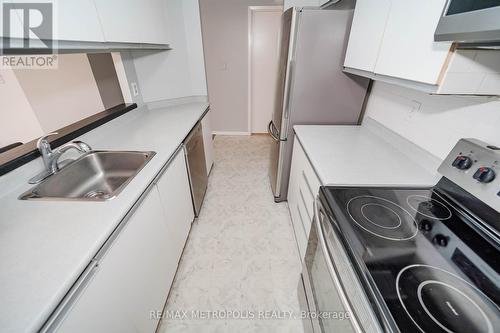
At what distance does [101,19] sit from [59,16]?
0.91 feet

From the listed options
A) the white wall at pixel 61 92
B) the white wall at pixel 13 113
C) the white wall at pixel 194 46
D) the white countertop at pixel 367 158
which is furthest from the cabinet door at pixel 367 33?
the white wall at pixel 13 113

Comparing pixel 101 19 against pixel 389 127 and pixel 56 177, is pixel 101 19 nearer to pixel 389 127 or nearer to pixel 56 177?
pixel 56 177

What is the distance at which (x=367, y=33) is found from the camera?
118 centimetres

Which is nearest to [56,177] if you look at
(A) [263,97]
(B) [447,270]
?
(B) [447,270]

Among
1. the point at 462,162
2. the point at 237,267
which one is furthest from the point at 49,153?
the point at 462,162

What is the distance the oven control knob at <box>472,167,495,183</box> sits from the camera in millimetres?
777

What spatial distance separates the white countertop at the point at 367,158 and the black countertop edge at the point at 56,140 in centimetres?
148

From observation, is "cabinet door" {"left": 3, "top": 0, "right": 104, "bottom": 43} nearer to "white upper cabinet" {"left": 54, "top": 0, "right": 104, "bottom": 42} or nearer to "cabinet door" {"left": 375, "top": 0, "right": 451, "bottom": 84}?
"white upper cabinet" {"left": 54, "top": 0, "right": 104, "bottom": 42}

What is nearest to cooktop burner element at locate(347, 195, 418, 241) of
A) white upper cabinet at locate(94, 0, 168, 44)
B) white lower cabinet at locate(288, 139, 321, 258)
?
white lower cabinet at locate(288, 139, 321, 258)

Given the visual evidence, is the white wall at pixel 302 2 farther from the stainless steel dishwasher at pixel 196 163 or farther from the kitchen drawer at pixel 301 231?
the kitchen drawer at pixel 301 231

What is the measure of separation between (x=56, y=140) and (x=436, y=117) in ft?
6.91

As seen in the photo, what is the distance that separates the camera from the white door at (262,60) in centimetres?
325

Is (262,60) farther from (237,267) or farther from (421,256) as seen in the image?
(421,256)

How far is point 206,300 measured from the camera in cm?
143
